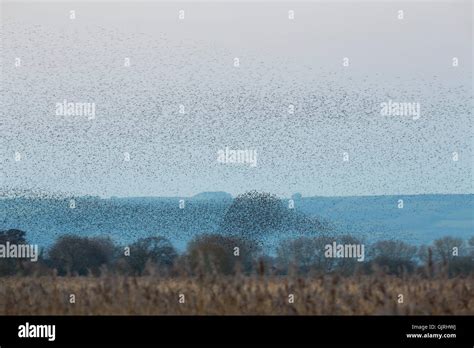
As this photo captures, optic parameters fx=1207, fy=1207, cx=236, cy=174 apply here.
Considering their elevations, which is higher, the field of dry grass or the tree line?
the tree line

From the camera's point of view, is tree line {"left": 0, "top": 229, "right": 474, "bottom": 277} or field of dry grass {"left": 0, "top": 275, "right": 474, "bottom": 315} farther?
tree line {"left": 0, "top": 229, "right": 474, "bottom": 277}

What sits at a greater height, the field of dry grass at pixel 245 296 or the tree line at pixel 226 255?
the tree line at pixel 226 255

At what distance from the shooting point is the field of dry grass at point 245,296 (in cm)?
1521

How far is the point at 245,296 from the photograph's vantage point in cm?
1571

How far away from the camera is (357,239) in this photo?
779 inches

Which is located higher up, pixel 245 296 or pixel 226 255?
pixel 226 255

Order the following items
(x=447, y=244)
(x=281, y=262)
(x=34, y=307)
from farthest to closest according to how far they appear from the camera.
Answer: (x=447, y=244) → (x=281, y=262) → (x=34, y=307)

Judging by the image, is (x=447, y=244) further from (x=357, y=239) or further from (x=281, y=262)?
(x=281, y=262)

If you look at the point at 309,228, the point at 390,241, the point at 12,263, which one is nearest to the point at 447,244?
the point at 390,241

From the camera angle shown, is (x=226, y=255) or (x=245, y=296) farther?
(x=226, y=255)

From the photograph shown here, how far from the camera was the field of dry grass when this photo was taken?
599 inches

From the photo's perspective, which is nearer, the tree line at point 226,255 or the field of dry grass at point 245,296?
the field of dry grass at point 245,296
